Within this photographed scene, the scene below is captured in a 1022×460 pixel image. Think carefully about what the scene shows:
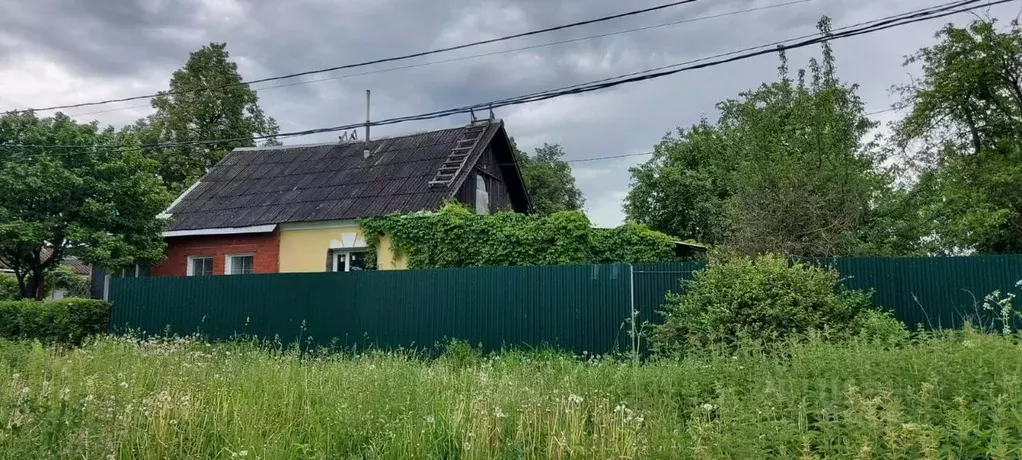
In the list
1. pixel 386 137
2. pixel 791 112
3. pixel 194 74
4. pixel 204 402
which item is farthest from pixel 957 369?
pixel 194 74

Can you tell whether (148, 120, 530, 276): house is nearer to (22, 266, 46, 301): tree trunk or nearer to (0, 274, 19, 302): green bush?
(22, 266, 46, 301): tree trunk

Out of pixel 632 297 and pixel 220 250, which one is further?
pixel 220 250

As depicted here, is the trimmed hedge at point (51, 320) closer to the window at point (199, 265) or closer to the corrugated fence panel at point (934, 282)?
the window at point (199, 265)

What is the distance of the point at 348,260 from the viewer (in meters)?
→ 15.8

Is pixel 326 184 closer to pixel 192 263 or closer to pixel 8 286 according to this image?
pixel 192 263

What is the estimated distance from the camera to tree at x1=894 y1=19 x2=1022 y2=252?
54.6 ft

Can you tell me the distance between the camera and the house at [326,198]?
15.6m

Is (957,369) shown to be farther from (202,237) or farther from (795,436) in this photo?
(202,237)

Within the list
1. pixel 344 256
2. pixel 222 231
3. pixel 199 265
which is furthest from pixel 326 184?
pixel 199 265

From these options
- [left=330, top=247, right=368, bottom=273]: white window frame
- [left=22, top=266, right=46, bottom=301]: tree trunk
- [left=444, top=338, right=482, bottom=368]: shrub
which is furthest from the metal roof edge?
[left=444, top=338, right=482, bottom=368]: shrub

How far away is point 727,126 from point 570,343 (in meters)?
21.5

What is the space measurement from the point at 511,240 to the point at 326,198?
6.25 meters

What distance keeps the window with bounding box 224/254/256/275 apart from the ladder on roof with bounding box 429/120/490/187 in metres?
5.68

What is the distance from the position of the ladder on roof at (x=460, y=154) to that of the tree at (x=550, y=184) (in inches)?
614
